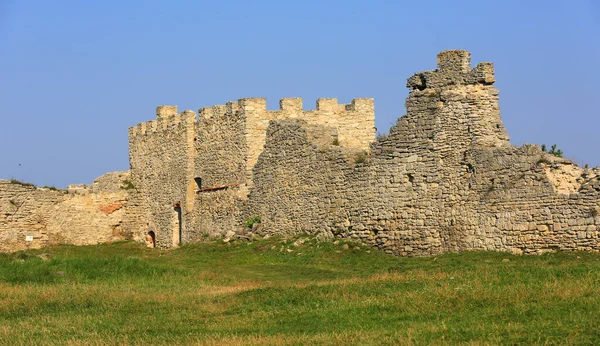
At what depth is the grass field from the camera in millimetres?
13703

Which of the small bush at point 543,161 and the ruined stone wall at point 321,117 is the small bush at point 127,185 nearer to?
the ruined stone wall at point 321,117

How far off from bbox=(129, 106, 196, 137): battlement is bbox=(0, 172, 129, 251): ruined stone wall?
93.7 inches

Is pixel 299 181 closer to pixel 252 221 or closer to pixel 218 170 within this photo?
pixel 252 221

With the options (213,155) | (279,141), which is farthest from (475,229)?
(213,155)

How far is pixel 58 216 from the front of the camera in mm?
36906

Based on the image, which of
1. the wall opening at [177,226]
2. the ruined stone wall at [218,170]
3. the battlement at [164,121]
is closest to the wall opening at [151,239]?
the wall opening at [177,226]

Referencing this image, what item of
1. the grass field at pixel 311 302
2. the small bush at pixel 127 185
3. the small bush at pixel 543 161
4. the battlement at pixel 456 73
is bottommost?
the grass field at pixel 311 302

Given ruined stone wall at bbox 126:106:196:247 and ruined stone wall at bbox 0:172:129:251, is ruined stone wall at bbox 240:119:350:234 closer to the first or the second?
ruined stone wall at bbox 126:106:196:247

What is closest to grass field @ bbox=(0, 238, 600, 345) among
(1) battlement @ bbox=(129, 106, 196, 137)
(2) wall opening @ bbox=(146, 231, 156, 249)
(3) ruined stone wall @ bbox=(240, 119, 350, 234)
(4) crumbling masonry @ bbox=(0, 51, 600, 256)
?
(4) crumbling masonry @ bbox=(0, 51, 600, 256)

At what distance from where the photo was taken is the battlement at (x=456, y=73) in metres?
23.4

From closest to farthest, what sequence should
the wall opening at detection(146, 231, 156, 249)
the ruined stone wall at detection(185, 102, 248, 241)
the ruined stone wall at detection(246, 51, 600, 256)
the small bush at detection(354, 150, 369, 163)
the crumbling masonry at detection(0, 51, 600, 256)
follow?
the ruined stone wall at detection(246, 51, 600, 256) → the crumbling masonry at detection(0, 51, 600, 256) → the small bush at detection(354, 150, 369, 163) → the ruined stone wall at detection(185, 102, 248, 241) → the wall opening at detection(146, 231, 156, 249)

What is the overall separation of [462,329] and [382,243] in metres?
11.6

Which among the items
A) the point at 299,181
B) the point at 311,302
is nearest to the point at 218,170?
the point at 299,181

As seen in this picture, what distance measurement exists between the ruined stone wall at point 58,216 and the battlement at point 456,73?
1694 cm
